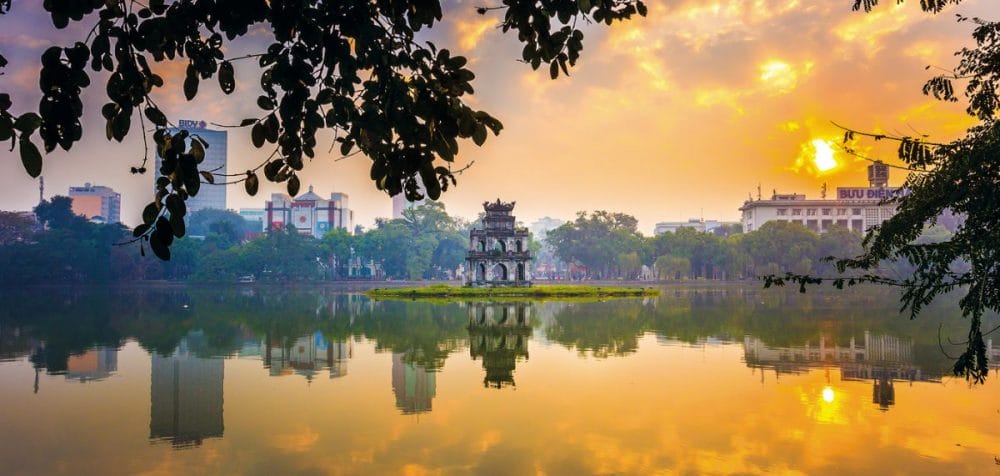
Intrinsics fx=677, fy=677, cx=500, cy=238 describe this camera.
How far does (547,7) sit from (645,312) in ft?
→ 102

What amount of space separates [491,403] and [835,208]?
115094 millimetres

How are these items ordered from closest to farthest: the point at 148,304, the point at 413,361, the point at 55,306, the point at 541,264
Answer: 1. the point at 413,361
2. the point at 55,306
3. the point at 148,304
4. the point at 541,264

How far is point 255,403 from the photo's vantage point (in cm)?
1298

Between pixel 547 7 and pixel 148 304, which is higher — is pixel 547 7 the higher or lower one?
the higher one

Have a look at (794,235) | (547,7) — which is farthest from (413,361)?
(794,235)

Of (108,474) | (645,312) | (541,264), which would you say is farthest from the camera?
(541,264)

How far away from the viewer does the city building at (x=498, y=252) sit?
5681 cm

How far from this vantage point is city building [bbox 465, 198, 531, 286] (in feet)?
186

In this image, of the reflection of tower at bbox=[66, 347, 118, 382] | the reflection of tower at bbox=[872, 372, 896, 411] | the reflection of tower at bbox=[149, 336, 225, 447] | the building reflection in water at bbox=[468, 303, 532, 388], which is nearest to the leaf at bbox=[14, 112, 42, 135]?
the reflection of tower at bbox=[149, 336, 225, 447]

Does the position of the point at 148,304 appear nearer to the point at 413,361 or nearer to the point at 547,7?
the point at 413,361

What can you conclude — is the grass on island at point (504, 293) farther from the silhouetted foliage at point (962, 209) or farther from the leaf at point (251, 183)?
the leaf at point (251, 183)

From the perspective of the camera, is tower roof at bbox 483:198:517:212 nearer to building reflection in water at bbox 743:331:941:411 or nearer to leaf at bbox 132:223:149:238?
building reflection in water at bbox 743:331:941:411

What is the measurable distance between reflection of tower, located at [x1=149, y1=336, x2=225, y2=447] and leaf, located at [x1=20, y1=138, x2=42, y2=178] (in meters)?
7.89

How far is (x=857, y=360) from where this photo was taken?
58.6 ft
